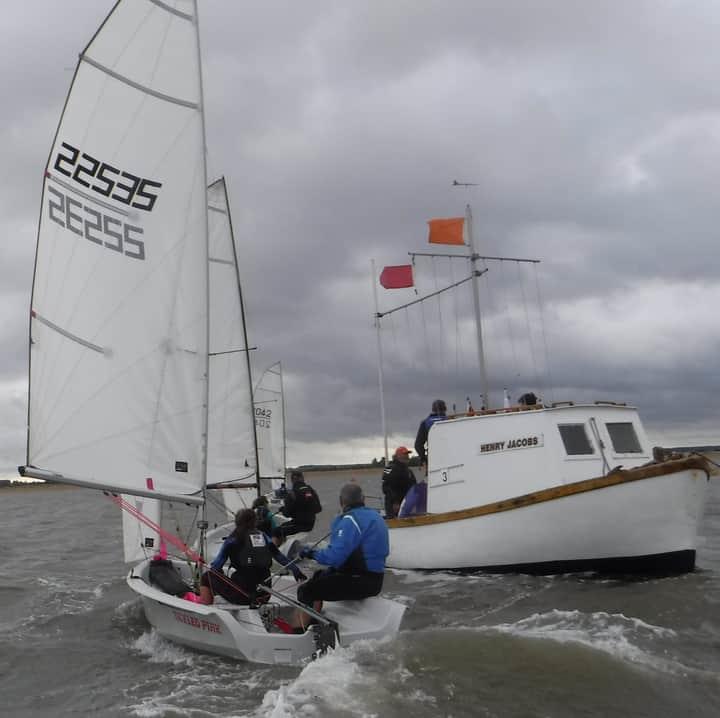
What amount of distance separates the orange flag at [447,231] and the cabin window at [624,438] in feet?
20.6

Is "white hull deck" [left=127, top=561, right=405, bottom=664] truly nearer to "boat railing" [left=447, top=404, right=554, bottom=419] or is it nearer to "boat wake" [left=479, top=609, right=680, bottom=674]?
"boat wake" [left=479, top=609, right=680, bottom=674]

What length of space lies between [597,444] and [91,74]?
386 inches

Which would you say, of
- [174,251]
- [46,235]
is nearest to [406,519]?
[174,251]

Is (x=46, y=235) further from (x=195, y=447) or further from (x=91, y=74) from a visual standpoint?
(x=195, y=447)

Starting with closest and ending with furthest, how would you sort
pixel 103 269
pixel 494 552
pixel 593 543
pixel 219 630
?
pixel 219 630, pixel 103 269, pixel 593 543, pixel 494 552

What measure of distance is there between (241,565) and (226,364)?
9834 mm

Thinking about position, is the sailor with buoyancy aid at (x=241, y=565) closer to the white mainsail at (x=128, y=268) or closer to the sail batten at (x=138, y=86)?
the white mainsail at (x=128, y=268)

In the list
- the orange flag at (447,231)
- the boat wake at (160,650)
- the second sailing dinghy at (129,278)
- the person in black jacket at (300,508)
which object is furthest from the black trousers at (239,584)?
the orange flag at (447,231)

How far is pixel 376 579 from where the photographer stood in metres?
7.74

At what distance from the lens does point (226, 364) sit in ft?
58.1

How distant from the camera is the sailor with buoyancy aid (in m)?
8.25

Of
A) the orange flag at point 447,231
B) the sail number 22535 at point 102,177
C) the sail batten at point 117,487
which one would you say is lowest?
the sail batten at point 117,487

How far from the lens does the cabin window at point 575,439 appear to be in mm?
12742

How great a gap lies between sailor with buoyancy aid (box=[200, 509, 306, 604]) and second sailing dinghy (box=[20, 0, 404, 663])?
0.38m
